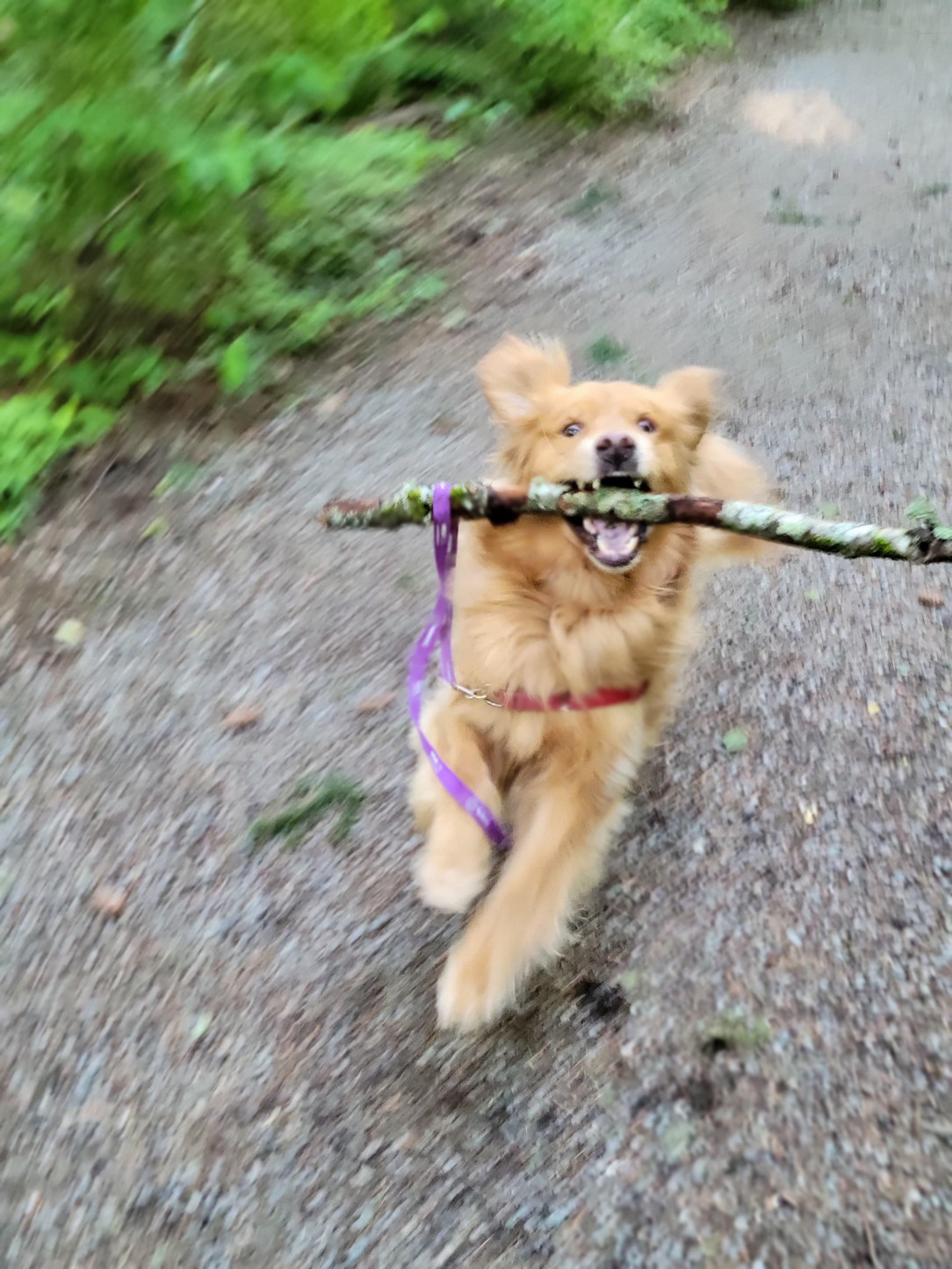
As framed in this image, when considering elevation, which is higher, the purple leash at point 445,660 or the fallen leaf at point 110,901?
the purple leash at point 445,660

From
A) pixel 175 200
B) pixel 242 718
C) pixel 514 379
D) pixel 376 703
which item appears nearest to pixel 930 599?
pixel 514 379

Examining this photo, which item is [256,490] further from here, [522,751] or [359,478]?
[522,751]

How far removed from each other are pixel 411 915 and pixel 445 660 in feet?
2.48

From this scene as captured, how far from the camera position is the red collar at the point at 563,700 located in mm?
2342

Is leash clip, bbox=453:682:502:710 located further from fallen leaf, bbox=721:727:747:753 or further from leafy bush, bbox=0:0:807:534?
leafy bush, bbox=0:0:807:534

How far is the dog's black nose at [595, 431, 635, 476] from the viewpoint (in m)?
2.21

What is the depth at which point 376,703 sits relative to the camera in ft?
10.5

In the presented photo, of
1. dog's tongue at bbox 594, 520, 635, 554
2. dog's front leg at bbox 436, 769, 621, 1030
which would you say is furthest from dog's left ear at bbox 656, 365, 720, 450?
dog's front leg at bbox 436, 769, 621, 1030

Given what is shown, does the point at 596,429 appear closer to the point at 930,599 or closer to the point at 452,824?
the point at 452,824

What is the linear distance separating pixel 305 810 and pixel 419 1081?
38.3 inches

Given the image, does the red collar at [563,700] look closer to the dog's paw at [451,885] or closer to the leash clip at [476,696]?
the leash clip at [476,696]

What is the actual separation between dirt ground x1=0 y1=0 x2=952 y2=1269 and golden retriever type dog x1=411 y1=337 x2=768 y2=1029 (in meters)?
0.27

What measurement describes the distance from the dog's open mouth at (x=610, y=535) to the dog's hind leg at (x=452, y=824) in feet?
2.08

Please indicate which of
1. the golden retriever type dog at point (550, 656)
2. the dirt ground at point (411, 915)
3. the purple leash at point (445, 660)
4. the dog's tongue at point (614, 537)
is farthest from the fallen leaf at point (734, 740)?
the dog's tongue at point (614, 537)
